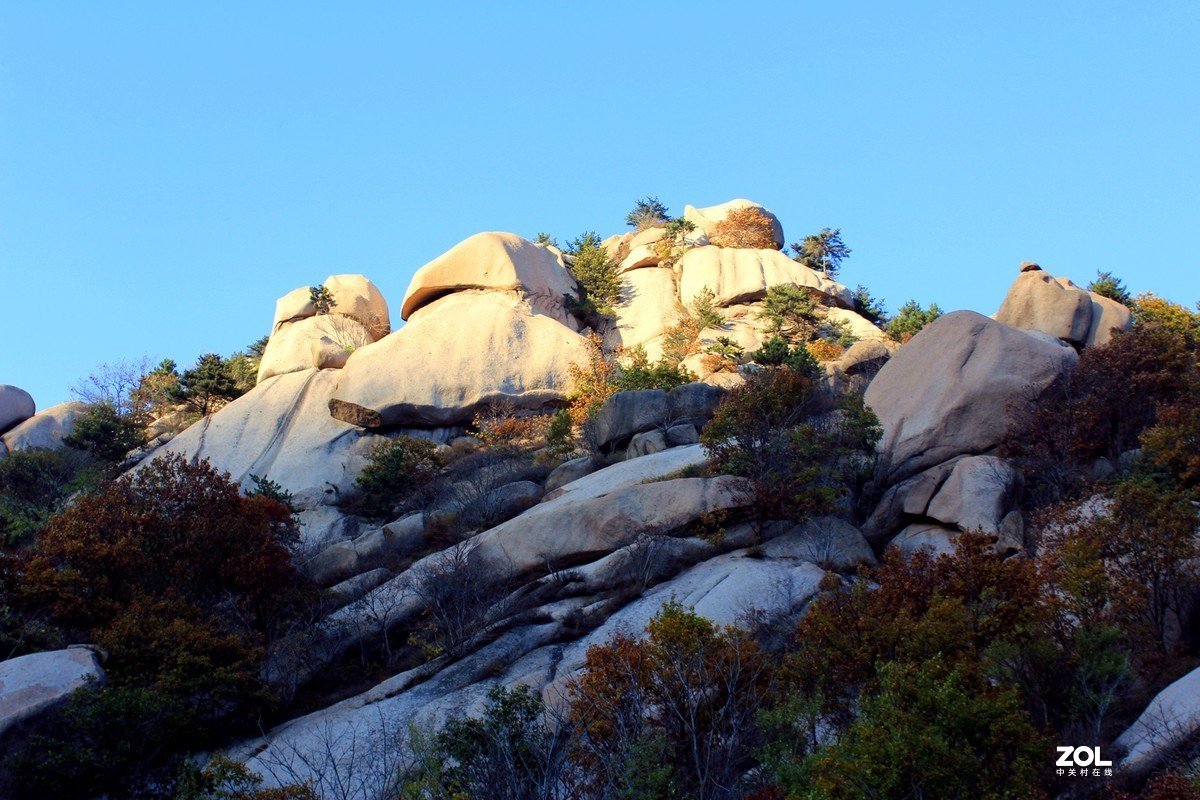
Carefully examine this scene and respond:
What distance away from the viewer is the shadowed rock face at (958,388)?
96.4ft

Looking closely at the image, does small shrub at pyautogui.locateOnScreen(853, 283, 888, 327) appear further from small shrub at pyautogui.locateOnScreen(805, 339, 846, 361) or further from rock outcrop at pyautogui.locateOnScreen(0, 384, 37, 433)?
rock outcrop at pyautogui.locateOnScreen(0, 384, 37, 433)

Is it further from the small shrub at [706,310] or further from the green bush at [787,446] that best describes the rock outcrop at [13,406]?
the green bush at [787,446]

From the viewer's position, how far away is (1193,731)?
1439cm

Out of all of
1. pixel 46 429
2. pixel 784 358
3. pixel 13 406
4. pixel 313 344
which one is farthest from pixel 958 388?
pixel 13 406

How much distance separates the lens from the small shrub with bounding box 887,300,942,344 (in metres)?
48.1

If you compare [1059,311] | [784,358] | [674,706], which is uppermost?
[1059,311]

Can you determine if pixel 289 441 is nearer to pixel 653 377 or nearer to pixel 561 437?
pixel 561 437

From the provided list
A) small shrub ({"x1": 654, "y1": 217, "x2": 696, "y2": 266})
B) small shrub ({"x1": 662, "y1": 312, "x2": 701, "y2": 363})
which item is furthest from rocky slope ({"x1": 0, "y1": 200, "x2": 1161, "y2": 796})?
small shrub ({"x1": 654, "y1": 217, "x2": 696, "y2": 266})

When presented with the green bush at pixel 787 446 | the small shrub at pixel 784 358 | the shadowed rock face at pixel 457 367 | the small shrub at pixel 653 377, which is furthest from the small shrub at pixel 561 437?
the green bush at pixel 787 446

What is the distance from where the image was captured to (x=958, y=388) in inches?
1187

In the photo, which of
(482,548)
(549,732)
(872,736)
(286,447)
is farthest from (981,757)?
(286,447)

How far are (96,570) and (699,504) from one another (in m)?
13.0

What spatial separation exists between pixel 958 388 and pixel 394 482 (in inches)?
669

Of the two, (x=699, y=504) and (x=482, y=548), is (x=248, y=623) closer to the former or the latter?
(x=482, y=548)
